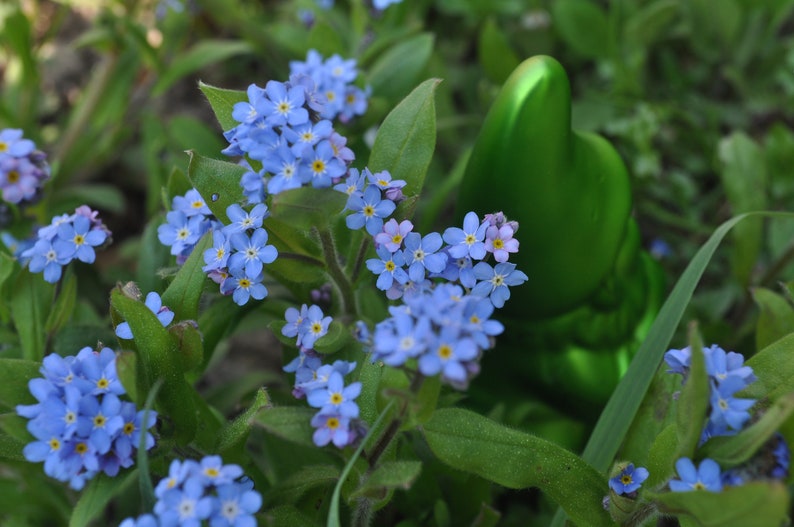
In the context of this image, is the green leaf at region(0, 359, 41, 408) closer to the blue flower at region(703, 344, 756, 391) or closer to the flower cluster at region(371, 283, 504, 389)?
the flower cluster at region(371, 283, 504, 389)

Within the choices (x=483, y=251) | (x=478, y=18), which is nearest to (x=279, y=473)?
(x=483, y=251)

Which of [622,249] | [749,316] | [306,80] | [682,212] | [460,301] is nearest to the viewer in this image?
[460,301]

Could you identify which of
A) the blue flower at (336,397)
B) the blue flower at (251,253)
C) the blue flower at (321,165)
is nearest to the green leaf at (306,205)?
the blue flower at (321,165)

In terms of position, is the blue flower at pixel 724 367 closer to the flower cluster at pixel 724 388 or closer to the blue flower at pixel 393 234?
the flower cluster at pixel 724 388

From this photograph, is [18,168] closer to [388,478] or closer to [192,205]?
[192,205]

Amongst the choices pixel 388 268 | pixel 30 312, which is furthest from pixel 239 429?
pixel 30 312

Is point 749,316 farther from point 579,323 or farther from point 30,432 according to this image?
point 30,432

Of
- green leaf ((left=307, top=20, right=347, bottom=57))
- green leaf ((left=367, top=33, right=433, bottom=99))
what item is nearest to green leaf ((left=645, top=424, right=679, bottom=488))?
green leaf ((left=367, top=33, right=433, bottom=99))
